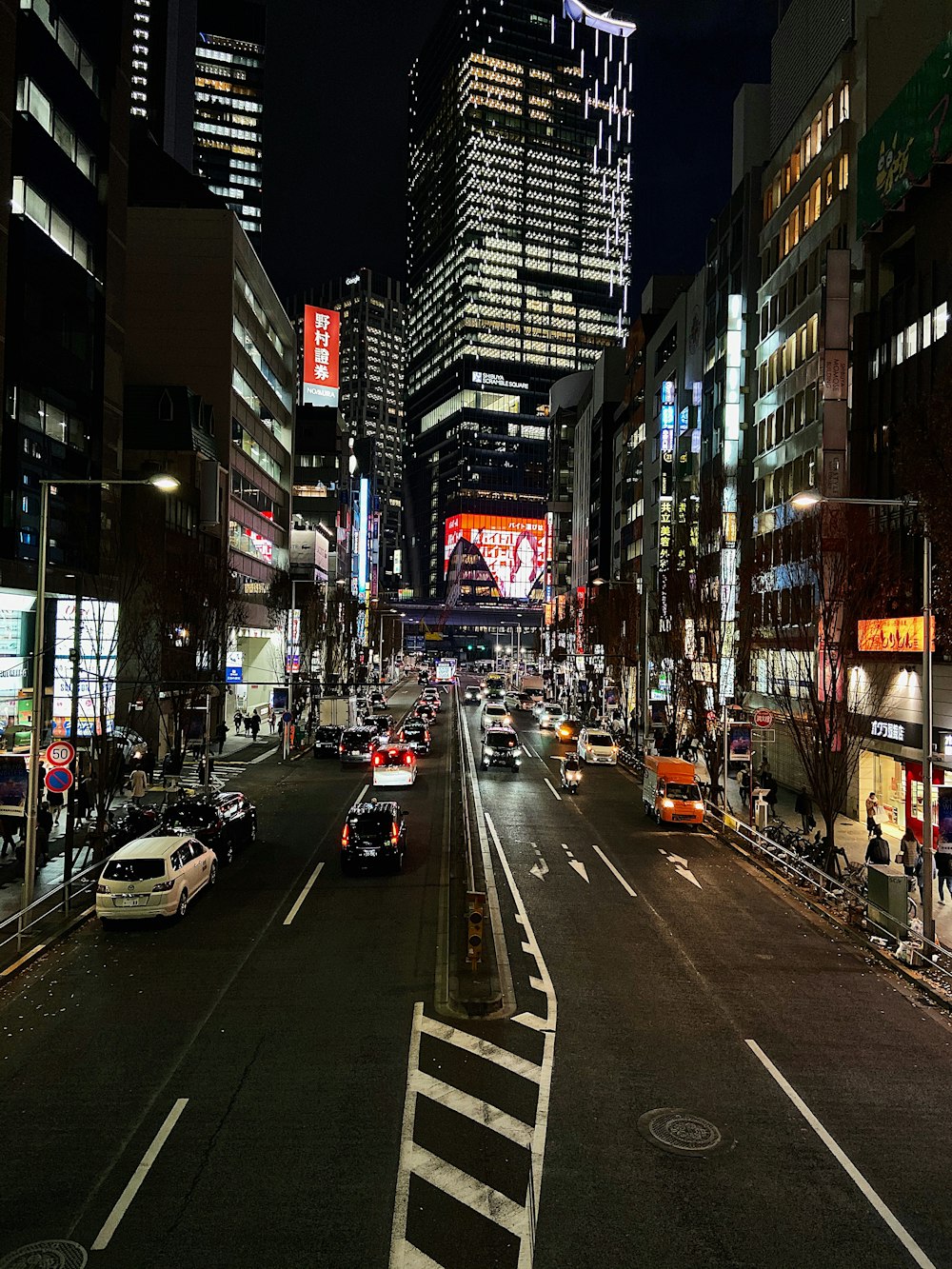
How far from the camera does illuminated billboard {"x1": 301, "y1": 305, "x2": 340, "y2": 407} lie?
126125 millimetres

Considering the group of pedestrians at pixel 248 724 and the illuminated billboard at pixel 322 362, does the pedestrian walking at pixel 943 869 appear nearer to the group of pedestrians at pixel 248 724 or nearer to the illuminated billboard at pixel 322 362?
the group of pedestrians at pixel 248 724

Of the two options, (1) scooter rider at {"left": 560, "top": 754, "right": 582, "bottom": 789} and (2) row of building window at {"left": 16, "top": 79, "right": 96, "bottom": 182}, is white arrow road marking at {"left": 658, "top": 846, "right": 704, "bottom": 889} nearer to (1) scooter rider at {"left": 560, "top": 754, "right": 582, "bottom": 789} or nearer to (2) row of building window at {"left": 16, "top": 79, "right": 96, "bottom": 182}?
(1) scooter rider at {"left": 560, "top": 754, "right": 582, "bottom": 789}

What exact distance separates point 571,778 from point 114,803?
19.0 metres

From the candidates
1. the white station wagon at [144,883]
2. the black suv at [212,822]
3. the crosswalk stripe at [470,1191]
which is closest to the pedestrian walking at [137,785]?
the black suv at [212,822]

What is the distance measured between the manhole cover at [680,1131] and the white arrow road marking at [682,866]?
43.6 feet

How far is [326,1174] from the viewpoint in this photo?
9836 mm

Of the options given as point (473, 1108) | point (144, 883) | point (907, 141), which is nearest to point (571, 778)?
point (144, 883)

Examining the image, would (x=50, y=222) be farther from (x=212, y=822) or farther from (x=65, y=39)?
(x=212, y=822)

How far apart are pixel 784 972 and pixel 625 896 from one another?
596 centimetres

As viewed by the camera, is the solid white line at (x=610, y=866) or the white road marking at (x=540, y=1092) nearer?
the white road marking at (x=540, y=1092)

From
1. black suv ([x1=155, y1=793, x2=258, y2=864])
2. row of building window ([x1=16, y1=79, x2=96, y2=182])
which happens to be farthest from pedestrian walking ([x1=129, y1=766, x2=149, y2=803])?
row of building window ([x1=16, y1=79, x2=96, y2=182])

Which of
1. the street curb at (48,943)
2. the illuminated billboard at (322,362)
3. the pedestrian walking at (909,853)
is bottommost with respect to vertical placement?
the street curb at (48,943)

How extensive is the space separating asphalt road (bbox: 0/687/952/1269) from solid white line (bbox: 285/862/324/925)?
27cm

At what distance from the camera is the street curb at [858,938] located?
1630 centimetres
